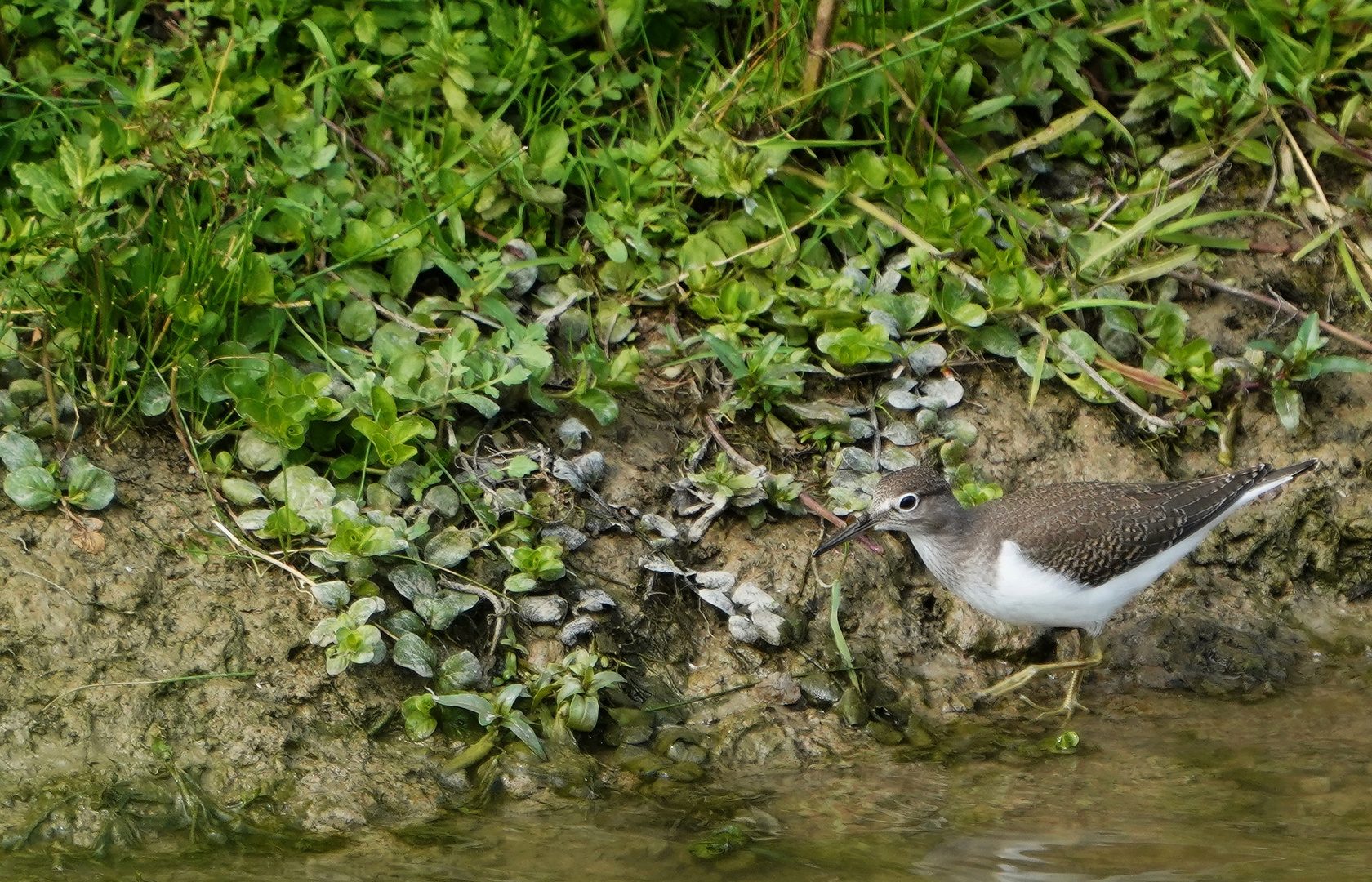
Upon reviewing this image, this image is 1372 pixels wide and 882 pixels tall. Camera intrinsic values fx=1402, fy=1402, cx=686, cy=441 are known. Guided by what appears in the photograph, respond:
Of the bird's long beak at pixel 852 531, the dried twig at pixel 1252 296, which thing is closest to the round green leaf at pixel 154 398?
the bird's long beak at pixel 852 531

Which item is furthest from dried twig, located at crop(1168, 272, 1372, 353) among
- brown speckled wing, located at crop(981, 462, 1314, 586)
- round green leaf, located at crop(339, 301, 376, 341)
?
round green leaf, located at crop(339, 301, 376, 341)

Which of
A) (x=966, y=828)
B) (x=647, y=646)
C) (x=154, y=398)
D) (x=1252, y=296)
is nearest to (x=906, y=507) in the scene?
(x=647, y=646)

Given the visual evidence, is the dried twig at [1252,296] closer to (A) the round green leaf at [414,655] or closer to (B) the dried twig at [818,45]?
(B) the dried twig at [818,45]

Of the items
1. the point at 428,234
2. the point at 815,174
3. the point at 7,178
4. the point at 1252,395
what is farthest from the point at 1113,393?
the point at 7,178

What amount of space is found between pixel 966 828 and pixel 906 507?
1567 millimetres

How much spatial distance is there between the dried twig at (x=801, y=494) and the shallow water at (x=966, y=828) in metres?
1.24

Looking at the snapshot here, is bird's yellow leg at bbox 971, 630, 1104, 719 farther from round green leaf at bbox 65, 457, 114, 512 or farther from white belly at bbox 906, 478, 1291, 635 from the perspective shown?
round green leaf at bbox 65, 457, 114, 512

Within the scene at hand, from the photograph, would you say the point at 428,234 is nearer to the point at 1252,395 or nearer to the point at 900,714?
the point at 900,714

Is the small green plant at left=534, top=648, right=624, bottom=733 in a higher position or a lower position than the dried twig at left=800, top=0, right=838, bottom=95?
lower

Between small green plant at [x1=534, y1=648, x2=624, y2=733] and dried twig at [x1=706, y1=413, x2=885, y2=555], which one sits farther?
dried twig at [x1=706, y1=413, x2=885, y2=555]

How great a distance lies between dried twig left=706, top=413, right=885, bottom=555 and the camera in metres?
6.40

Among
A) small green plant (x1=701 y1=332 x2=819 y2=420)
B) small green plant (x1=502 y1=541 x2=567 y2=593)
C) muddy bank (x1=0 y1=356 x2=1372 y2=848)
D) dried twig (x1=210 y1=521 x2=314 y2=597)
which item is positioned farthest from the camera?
small green plant (x1=701 y1=332 x2=819 y2=420)

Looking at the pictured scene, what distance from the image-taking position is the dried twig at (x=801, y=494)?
640 centimetres

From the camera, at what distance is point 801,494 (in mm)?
6480
